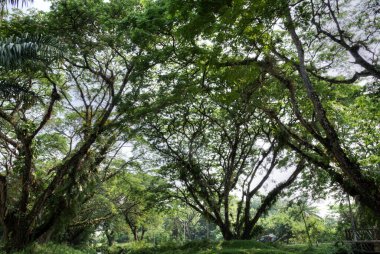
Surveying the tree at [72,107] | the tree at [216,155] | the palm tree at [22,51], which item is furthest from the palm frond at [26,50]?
the tree at [216,155]

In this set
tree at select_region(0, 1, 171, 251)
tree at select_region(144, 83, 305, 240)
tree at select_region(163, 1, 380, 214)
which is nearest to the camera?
tree at select_region(163, 1, 380, 214)

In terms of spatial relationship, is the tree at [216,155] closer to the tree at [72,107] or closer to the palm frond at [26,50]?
the tree at [72,107]

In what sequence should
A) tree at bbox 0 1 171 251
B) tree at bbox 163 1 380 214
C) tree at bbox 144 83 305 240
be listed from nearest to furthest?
tree at bbox 163 1 380 214, tree at bbox 0 1 171 251, tree at bbox 144 83 305 240

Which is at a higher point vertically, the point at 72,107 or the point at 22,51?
the point at 72,107

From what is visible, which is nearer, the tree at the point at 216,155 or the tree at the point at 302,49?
the tree at the point at 302,49

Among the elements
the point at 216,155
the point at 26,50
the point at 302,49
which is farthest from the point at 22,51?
the point at 216,155

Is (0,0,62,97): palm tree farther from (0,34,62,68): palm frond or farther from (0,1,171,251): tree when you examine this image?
(0,1,171,251): tree

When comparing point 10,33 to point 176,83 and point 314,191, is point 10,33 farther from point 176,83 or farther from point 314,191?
point 314,191

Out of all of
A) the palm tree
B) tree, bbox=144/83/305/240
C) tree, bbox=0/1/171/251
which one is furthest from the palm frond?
tree, bbox=144/83/305/240

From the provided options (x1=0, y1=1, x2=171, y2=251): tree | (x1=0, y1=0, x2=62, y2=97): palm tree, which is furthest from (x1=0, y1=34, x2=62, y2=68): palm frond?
(x1=0, y1=1, x2=171, y2=251): tree

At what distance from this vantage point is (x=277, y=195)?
1762 cm

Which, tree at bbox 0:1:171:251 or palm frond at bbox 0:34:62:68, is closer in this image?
palm frond at bbox 0:34:62:68

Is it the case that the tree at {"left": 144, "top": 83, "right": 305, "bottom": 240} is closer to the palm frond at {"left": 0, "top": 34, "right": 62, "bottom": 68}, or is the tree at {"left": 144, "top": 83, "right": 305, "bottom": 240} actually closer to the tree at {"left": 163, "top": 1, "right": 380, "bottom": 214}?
the tree at {"left": 163, "top": 1, "right": 380, "bottom": 214}

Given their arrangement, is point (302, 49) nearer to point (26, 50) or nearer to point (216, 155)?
point (26, 50)
